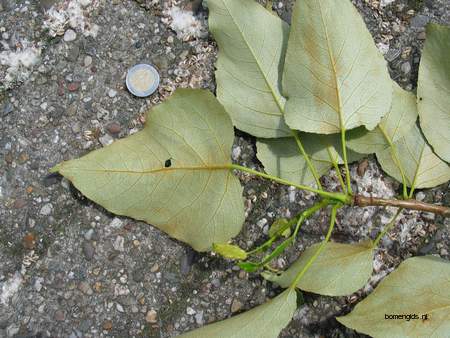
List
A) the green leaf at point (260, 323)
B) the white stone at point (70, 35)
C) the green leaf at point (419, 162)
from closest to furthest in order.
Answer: the green leaf at point (260, 323) → the green leaf at point (419, 162) → the white stone at point (70, 35)

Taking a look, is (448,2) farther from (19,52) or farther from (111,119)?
(19,52)

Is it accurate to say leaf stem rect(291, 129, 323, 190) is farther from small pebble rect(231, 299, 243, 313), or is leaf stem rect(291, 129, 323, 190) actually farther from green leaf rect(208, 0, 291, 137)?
small pebble rect(231, 299, 243, 313)

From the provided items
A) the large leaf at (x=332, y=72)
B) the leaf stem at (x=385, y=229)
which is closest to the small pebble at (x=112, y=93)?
the large leaf at (x=332, y=72)

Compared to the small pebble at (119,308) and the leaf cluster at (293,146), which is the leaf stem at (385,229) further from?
the small pebble at (119,308)

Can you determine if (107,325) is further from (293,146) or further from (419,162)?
(419,162)

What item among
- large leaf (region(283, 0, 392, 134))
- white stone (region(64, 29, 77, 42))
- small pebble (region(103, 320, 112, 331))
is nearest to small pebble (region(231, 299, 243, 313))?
small pebble (region(103, 320, 112, 331))

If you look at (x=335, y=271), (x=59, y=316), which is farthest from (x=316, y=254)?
(x=59, y=316)
